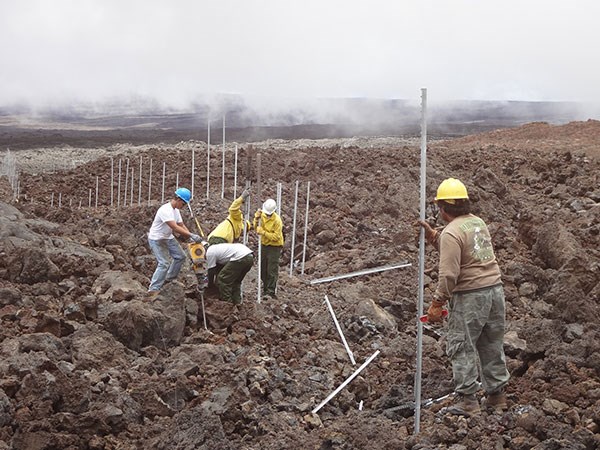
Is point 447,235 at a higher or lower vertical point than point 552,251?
higher

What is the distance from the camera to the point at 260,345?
25.8 ft

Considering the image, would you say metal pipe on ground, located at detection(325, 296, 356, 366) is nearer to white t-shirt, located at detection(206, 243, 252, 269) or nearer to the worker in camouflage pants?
white t-shirt, located at detection(206, 243, 252, 269)

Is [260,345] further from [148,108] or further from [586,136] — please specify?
[148,108]

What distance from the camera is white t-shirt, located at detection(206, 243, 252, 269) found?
Answer: 28.8 ft

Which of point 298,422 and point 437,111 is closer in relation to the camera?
point 298,422

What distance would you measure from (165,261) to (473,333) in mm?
3903

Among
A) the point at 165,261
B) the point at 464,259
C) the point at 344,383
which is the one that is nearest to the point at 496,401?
the point at 464,259

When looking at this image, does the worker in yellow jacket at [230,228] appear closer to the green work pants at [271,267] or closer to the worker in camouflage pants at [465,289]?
the green work pants at [271,267]

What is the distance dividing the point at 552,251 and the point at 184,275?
4.49 m

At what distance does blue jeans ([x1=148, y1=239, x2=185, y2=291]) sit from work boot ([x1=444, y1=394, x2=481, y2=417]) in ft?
12.4

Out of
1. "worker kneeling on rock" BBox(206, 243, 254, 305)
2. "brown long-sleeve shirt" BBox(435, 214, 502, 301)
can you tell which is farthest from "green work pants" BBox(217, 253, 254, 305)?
"brown long-sleeve shirt" BBox(435, 214, 502, 301)

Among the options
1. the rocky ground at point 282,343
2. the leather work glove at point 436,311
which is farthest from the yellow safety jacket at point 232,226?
the leather work glove at point 436,311

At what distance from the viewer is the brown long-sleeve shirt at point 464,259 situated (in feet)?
18.4

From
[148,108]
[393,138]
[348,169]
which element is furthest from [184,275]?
[148,108]
